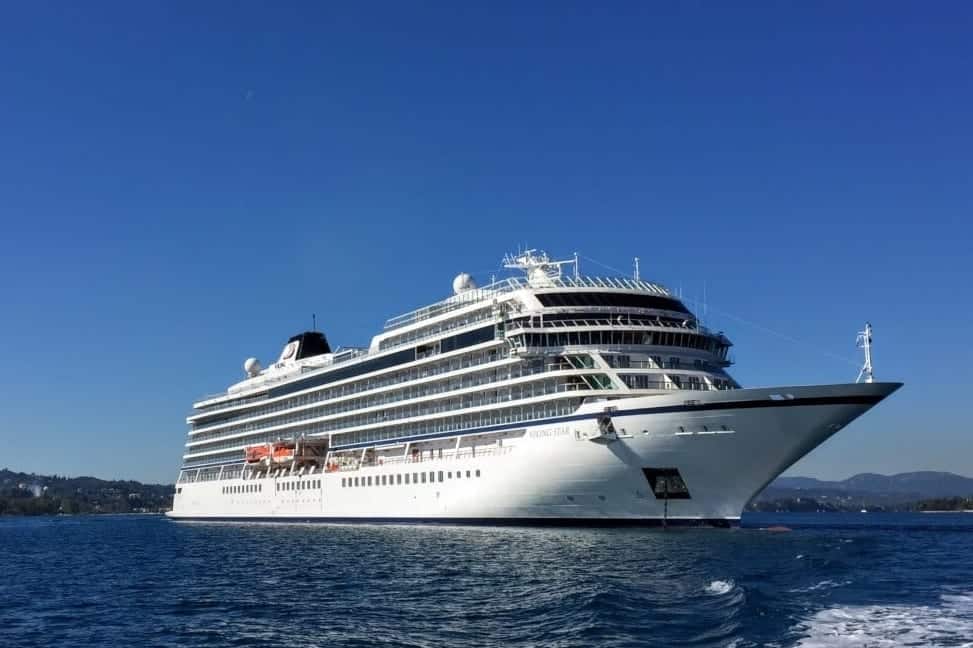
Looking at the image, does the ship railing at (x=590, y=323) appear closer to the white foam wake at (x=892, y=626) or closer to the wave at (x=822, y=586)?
the wave at (x=822, y=586)

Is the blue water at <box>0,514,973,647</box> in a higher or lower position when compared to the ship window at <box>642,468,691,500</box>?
lower

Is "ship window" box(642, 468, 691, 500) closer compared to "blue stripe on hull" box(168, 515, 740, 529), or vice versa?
"ship window" box(642, 468, 691, 500)

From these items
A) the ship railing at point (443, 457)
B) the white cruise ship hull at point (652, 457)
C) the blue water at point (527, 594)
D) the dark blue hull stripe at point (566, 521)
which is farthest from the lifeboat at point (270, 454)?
the blue water at point (527, 594)

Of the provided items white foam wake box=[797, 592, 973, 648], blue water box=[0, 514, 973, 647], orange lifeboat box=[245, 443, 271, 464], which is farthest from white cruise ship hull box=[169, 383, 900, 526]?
orange lifeboat box=[245, 443, 271, 464]

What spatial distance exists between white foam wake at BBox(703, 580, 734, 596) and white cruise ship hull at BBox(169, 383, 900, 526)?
1472cm

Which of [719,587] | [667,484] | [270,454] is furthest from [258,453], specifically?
[719,587]

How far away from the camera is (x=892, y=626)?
62.7 feet

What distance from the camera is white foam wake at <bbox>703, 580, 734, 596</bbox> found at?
907 inches

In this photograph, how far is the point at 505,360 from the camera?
1912 inches

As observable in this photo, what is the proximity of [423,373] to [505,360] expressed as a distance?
10.8m

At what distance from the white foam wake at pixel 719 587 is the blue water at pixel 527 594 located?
0.27 ft

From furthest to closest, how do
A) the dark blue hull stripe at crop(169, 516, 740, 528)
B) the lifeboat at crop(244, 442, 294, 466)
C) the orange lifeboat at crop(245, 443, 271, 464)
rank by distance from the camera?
the orange lifeboat at crop(245, 443, 271, 464) → the lifeboat at crop(244, 442, 294, 466) → the dark blue hull stripe at crop(169, 516, 740, 528)

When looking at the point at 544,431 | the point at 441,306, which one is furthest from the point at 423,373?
the point at 544,431

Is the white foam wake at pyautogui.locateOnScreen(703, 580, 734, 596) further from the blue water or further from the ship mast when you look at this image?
the ship mast
